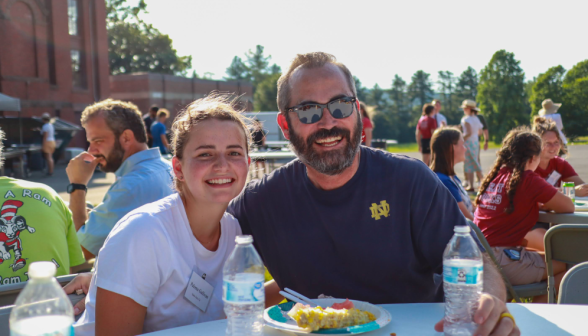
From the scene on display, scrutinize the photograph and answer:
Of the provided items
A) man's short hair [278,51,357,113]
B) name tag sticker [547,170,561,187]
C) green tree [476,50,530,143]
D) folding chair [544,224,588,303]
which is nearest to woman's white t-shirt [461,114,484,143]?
name tag sticker [547,170,561,187]

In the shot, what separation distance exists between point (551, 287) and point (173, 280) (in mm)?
2871

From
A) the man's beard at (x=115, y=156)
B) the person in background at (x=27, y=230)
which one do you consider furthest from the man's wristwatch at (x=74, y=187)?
the person in background at (x=27, y=230)

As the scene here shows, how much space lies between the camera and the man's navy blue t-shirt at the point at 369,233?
242 cm

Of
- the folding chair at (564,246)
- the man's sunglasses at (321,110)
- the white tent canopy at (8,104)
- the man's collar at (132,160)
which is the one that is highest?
the white tent canopy at (8,104)

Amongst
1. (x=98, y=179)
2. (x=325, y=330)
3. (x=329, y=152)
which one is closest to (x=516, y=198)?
(x=329, y=152)

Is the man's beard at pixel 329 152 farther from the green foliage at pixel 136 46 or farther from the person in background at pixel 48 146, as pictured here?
the green foliage at pixel 136 46

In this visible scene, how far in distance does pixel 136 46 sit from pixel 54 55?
3859 centimetres

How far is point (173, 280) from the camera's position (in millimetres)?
2072

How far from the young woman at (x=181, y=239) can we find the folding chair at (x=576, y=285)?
1.62 metres

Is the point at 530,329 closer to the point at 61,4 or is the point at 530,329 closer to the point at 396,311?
the point at 396,311

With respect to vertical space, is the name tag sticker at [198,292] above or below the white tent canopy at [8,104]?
below

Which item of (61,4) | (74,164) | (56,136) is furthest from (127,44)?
(74,164)

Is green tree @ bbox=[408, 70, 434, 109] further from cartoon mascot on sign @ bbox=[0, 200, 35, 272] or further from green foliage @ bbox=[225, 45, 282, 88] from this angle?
cartoon mascot on sign @ bbox=[0, 200, 35, 272]

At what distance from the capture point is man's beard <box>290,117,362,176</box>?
2504mm
